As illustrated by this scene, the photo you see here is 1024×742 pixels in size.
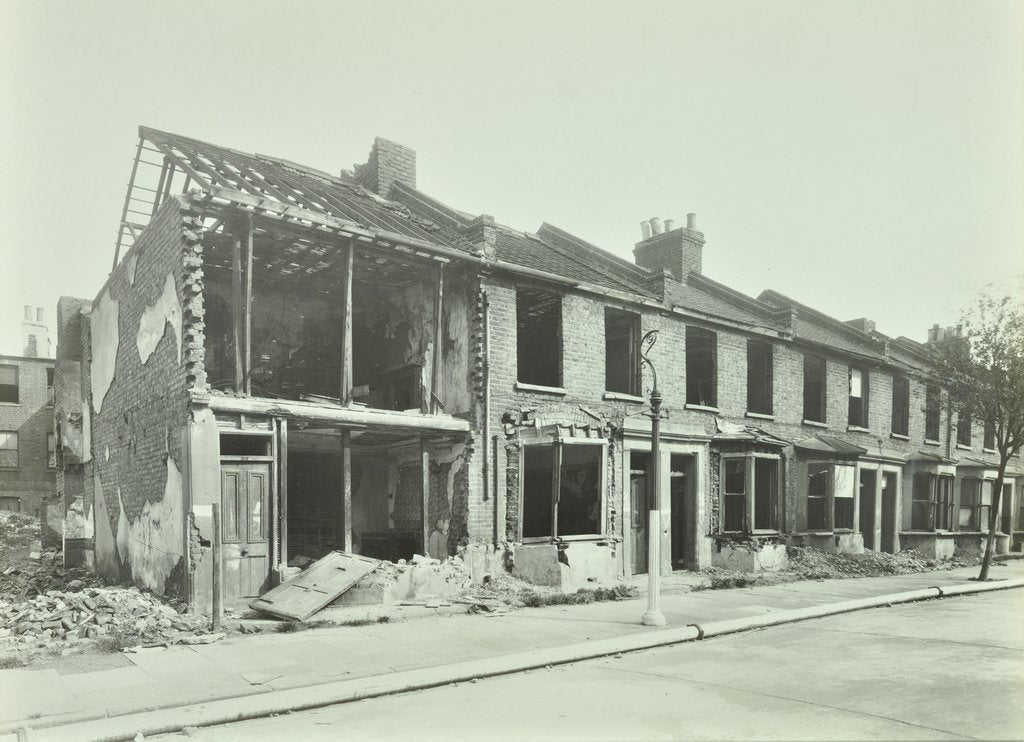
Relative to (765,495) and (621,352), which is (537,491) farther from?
(765,495)

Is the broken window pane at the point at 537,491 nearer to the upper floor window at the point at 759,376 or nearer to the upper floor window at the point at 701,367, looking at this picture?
the upper floor window at the point at 701,367

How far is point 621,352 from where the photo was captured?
1739 centimetres

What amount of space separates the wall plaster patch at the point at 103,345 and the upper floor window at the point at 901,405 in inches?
879

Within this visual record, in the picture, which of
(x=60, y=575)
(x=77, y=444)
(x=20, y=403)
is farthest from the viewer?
(x=20, y=403)

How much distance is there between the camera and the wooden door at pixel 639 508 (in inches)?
652

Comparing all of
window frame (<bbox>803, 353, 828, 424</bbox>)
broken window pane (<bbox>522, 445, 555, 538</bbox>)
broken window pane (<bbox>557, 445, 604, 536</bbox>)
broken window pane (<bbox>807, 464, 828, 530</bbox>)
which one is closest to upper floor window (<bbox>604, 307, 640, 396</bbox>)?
broken window pane (<bbox>557, 445, 604, 536</bbox>)

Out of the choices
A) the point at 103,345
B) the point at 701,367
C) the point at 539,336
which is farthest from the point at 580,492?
the point at 103,345

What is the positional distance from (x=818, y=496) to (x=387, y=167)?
573 inches

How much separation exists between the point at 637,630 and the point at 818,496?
12211 mm

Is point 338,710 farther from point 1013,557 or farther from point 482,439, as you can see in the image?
point 1013,557

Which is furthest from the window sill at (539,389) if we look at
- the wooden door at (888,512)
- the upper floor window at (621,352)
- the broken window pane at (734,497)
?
the wooden door at (888,512)

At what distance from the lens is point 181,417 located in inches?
443

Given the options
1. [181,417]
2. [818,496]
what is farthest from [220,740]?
[818,496]

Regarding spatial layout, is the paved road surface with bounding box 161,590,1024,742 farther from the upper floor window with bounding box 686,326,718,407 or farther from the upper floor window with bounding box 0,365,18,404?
the upper floor window with bounding box 0,365,18,404
